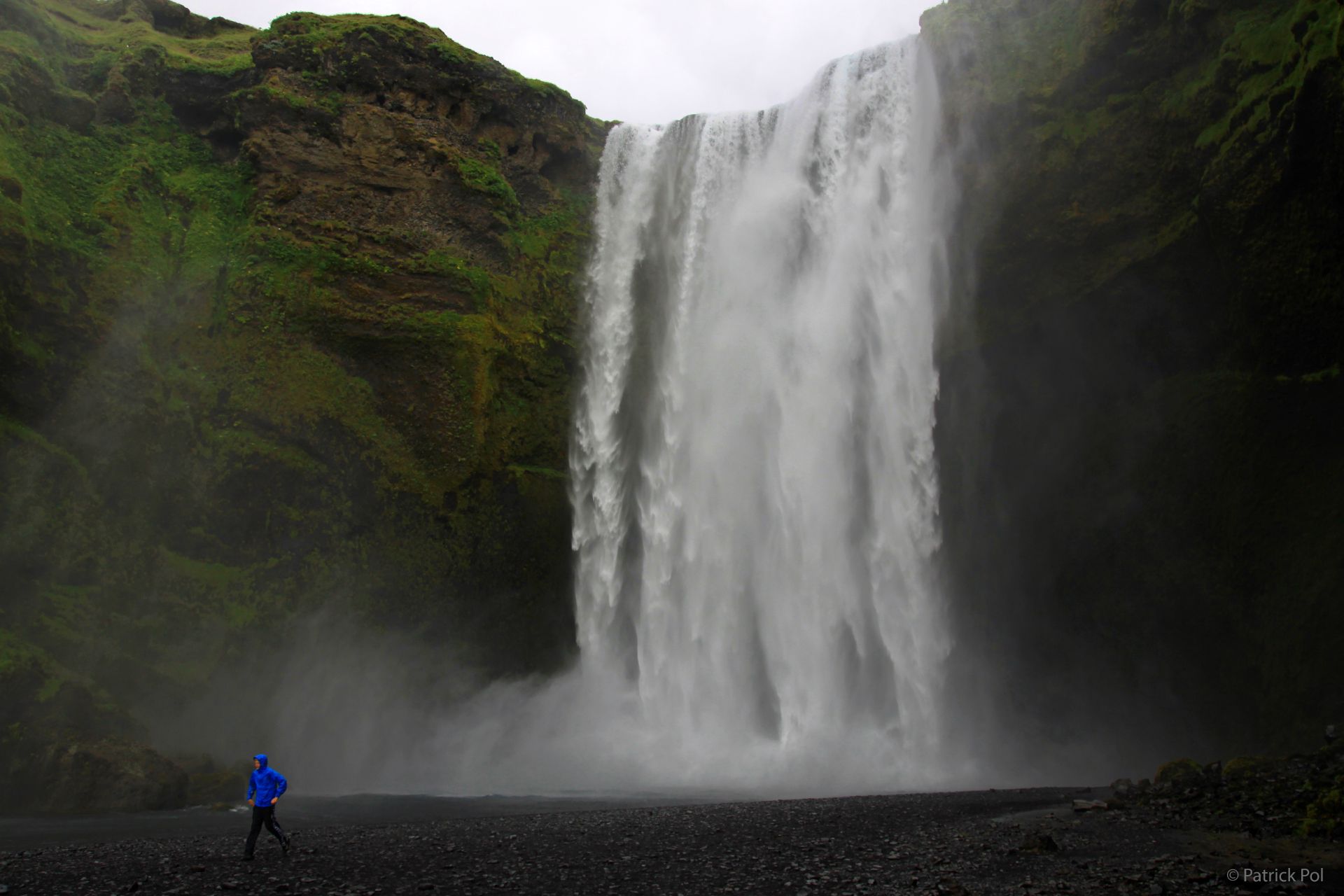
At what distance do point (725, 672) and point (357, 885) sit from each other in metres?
14.2

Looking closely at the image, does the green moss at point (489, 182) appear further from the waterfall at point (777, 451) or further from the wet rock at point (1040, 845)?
the wet rock at point (1040, 845)

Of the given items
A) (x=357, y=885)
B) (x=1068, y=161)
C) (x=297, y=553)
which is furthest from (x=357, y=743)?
(x=1068, y=161)

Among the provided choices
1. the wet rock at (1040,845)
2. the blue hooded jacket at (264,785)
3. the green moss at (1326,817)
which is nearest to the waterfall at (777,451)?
the wet rock at (1040,845)

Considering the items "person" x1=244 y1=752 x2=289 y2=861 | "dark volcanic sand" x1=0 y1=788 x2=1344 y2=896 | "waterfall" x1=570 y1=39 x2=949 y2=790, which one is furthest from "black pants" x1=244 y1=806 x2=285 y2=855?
"waterfall" x1=570 y1=39 x2=949 y2=790

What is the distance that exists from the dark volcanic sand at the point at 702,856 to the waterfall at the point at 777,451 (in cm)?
645

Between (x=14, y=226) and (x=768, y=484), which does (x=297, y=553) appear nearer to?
(x=14, y=226)

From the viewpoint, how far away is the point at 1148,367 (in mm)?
19656

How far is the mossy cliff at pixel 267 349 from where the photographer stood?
18.9 metres

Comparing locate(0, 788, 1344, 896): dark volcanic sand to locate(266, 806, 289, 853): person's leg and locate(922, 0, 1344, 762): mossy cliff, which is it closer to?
locate(266, 806, 289, 853): person's leg

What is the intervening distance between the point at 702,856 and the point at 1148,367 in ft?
52.6

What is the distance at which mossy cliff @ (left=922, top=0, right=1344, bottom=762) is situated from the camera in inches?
658

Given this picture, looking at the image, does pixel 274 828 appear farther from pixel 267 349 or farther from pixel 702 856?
pixel 267 349

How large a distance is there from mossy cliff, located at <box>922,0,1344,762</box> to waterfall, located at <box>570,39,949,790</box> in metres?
1.54

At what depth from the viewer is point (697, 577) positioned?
2258cm
